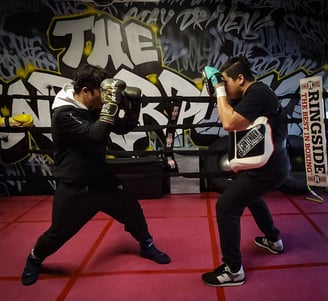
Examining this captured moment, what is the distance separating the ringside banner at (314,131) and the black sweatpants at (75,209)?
7.78 ft

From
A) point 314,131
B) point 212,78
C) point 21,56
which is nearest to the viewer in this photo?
point 212,78

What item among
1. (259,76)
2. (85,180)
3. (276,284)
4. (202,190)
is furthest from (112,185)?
(259,76)

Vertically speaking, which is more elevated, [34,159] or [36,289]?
[34,159]

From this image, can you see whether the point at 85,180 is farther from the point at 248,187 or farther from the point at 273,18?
the point at 273,18

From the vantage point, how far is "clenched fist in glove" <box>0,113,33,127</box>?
3699 millimetres

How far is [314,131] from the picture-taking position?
135 inches

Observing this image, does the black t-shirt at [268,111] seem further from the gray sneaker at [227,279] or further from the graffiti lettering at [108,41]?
the graffiti lettering at [108,41]

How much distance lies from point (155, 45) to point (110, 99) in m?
2.45

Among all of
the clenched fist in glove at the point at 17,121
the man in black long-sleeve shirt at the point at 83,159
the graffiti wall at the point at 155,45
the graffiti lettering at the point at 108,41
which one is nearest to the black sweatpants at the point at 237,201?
the man in black long-sleeve shirt at the point at 83,159

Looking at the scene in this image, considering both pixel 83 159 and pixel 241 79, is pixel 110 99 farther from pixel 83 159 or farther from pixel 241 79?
pixel 241 79

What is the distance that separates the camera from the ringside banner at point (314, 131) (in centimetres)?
335

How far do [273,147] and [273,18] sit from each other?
2.79m

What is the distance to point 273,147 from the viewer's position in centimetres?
183

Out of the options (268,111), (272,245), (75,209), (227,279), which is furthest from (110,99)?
(272,245)
